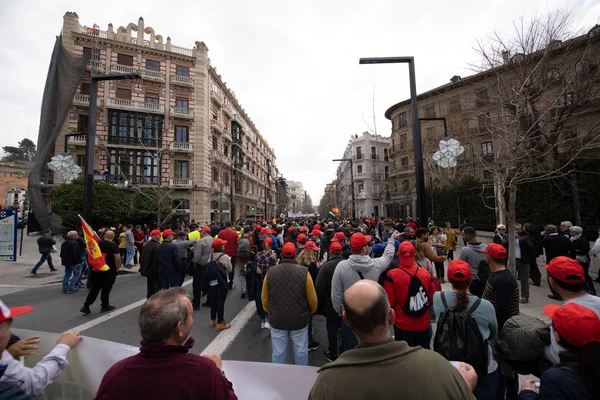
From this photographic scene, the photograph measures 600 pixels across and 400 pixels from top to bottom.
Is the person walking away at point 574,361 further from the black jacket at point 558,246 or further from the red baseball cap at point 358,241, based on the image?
the black jacket at point 558,246

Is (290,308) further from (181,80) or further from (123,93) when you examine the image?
(123,93)

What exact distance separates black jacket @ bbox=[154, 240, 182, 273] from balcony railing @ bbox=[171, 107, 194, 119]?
26.0 m

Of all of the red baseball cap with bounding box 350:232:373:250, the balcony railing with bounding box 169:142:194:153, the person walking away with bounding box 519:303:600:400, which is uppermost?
the balcony railing with bounding box 169:142:194:153

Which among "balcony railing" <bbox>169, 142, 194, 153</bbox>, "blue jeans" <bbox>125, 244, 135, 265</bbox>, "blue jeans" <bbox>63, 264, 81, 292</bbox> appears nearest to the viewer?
"blue jeans" <bbox>63, 264, 81, 292</bbox>

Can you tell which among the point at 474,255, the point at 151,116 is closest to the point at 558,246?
the point at 474,255

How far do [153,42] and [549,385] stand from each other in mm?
36375

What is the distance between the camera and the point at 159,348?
52.8 inches

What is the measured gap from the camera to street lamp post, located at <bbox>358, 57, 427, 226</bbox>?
629 centimetres

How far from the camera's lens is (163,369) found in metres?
1.29

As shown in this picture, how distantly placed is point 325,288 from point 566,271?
9.13 feet

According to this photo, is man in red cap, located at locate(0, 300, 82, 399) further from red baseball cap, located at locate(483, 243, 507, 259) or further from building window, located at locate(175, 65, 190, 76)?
building window, located at locate(175, 65, 190, 76)

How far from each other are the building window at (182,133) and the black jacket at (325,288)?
2893 centimetres

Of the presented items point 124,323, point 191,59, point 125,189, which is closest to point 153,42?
point 191,59

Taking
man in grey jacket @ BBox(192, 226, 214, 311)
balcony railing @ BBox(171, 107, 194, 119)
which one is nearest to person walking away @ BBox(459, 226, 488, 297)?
man in grey jacket @ BBox(192, 226, 214, 311)
